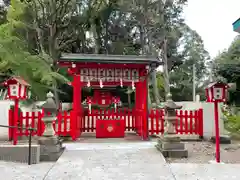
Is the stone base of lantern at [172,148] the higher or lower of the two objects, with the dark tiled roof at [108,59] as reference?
lower

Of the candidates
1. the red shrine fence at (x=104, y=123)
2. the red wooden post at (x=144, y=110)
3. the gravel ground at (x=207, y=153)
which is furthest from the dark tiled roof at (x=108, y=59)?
the gravel ground at (x=207, y=153)

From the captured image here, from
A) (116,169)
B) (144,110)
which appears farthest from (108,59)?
(116,169)

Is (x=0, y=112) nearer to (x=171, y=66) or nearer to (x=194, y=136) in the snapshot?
(x=194, y=136)

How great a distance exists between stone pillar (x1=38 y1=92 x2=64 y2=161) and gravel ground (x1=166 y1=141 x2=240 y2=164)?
119 inches

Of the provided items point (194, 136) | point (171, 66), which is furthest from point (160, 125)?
point (171, 66)

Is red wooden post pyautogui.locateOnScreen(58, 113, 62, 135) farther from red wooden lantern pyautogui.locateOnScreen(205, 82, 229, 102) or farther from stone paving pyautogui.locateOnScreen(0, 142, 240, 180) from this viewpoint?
red wooden lantern pyautogui.locateOnScreen(205, 82, 229, 102)

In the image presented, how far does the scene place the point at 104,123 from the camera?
35.7 ft

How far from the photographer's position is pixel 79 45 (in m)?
26.8

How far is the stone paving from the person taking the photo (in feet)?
17.9

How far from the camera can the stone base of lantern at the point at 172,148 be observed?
721cm

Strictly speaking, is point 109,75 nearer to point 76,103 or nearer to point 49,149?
point 76,103

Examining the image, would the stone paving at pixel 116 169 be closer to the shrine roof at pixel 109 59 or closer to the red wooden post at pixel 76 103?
the red wooden post at pixel 76 103

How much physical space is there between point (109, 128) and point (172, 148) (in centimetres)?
→ 409

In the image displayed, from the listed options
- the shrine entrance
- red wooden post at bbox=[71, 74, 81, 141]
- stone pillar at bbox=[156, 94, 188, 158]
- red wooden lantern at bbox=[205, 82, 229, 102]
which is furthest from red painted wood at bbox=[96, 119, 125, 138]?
red wooden lantern at bbox=[205, 82, 229, 102]
